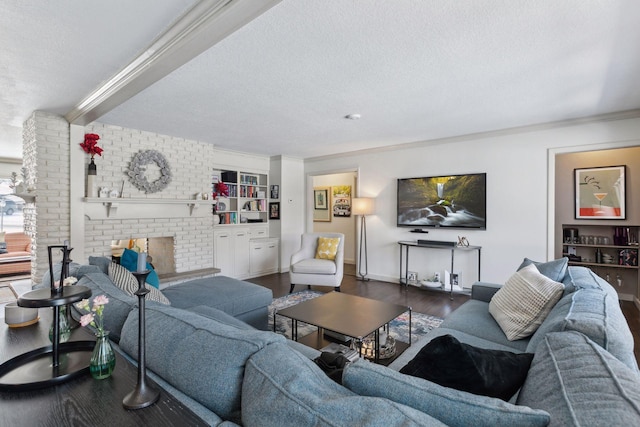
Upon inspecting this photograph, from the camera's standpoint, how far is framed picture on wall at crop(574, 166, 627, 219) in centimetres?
410

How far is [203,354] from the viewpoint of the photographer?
96 cm

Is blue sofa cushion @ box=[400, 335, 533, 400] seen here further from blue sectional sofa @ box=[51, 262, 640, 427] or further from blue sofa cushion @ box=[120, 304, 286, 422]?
blue sofa cushion @ box=[120, 304, 286, 422]

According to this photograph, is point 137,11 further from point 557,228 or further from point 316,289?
point 557,228

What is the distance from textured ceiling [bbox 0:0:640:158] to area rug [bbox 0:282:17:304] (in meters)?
2.34

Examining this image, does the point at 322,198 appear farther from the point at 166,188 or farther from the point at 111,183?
the point at 111,183

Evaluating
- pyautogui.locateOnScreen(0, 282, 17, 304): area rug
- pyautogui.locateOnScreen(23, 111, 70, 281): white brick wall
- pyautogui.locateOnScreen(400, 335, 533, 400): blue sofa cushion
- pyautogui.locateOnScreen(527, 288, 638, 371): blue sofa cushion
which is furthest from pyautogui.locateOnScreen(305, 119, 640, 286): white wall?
pyautogui.locateOnScreen(0, 282, 17, 304): area rug

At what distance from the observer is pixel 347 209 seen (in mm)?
7188

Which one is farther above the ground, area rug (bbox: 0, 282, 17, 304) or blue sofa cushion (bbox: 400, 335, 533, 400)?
blue sofa cushion (bbox: 400, 335, 533, 400)

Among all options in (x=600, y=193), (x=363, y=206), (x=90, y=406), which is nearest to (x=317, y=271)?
(x=363, y=206)

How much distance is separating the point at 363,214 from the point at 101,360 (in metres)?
4.58

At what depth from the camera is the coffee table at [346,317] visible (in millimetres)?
2248

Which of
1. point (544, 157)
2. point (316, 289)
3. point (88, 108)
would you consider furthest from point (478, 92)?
point (88, 108)

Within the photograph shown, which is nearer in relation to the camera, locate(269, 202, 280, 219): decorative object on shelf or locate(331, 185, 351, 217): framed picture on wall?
locate(269, 202, 280, 219): decorative object on shelf

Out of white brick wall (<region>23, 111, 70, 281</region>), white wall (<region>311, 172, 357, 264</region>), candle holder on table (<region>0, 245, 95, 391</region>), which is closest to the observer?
candle holder on table (<region>0, 245, 95, 391</region>)
